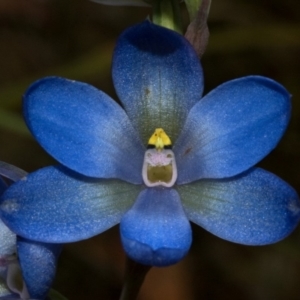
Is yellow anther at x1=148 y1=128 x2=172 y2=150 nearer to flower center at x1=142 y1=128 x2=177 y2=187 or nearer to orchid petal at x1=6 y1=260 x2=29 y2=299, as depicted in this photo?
flower center at x1=142 y1=128 x2=177 y2=187

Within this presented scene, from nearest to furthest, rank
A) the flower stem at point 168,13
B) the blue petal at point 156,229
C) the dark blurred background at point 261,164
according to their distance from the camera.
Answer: the blue petal at point 156,229 < the flower stem at point 168,13 < the dark blurred background at point 261,164

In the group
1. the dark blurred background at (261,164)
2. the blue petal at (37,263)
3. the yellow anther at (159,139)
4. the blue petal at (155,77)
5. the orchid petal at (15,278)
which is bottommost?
the dark blurred background at (261,164)

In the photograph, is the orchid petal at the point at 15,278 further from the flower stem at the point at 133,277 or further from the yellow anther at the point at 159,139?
the yellow anther at the point at 159,139

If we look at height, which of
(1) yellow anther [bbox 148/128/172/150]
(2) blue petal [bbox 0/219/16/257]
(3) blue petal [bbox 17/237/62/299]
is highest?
(1) yellow anther [bbox 148/128/172/150]

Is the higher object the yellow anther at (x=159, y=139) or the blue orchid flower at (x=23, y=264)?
the yellow anther at (x=159, y=139)

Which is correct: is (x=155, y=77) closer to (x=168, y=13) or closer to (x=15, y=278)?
(x=168, y=13)

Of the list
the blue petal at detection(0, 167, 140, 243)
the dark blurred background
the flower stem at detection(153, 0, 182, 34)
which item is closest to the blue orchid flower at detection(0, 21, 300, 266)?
the blue petal at detection(0, 167, 140, 243)

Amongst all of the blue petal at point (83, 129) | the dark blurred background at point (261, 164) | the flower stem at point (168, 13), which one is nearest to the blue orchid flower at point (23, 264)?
the blue petal at point (83, 129)

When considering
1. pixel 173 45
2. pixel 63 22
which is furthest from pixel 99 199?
pixel 63 22
